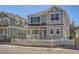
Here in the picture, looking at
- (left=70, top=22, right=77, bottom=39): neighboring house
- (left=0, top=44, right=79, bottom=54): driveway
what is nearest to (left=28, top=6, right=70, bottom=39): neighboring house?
(left=70, top=22, right=77, bottom=39): neighboring house

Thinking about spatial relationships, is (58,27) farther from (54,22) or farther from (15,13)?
(15,13)

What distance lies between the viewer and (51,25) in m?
11.4

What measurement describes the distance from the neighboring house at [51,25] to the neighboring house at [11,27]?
1.35ft

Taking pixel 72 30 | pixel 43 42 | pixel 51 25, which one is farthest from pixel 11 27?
pixel 72 30

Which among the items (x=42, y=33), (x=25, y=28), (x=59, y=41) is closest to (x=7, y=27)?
(x=25, y=28)

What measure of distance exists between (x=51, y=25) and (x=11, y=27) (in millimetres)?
1725

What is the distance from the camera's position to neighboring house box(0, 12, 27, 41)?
10477mm

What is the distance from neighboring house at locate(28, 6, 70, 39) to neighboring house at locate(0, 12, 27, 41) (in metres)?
0.41

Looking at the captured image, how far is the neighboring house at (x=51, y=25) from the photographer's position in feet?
35.4

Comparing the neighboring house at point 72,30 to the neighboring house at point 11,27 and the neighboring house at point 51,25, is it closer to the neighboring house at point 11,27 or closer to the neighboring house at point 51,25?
the neighboring house at point 51,25

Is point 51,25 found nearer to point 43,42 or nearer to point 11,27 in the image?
point 43,42


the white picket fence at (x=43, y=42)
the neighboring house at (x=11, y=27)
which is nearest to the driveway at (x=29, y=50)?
the white picket fence at (x=43, y=42)
